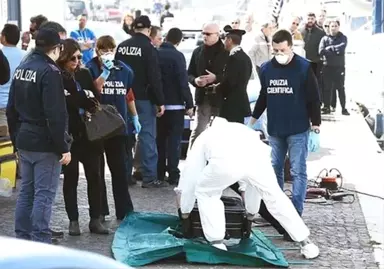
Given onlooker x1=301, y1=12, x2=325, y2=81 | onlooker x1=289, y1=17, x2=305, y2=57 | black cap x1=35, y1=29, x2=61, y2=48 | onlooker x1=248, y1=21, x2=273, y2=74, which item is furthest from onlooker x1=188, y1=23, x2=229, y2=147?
onlooker x1=301, y1=12, x2=325, y2=81

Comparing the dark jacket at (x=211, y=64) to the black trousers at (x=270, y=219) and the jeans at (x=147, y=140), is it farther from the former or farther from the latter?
the black trousers at (x=270, y=219)

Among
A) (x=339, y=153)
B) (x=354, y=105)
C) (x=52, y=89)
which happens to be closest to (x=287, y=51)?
(x=52, y=89)

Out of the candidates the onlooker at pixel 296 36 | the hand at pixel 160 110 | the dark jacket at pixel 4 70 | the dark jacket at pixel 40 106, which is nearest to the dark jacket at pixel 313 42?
the onlooker at pixel 296 36

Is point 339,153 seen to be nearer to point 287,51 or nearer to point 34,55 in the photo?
point 287,51

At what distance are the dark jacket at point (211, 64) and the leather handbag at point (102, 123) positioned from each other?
2676 millimetres

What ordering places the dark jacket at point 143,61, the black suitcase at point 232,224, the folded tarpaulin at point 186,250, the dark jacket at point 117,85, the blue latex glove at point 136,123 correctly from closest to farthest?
the folded tarpaulin at point 186,250
the black suitcase at point 232,224
the dark jacket at point 117,85
the blue latex glove at point 136,123
the dark jacket at point 143,61

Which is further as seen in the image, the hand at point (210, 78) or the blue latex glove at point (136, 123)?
the hand at point (210, 78)

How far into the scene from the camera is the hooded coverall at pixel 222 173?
7.52 m

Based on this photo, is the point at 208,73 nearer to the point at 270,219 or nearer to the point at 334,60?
the point at 270,219

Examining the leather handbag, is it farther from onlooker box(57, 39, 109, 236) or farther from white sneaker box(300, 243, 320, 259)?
white sneaker box(300, 243, 320, 259)

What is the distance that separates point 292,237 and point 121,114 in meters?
2.36

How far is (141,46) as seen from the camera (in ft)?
34.4

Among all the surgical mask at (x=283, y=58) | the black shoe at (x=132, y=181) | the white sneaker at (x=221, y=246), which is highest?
the surgical mask at (x=283, y=58)

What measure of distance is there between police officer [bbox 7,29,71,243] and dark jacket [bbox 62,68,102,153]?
599 millimetres
